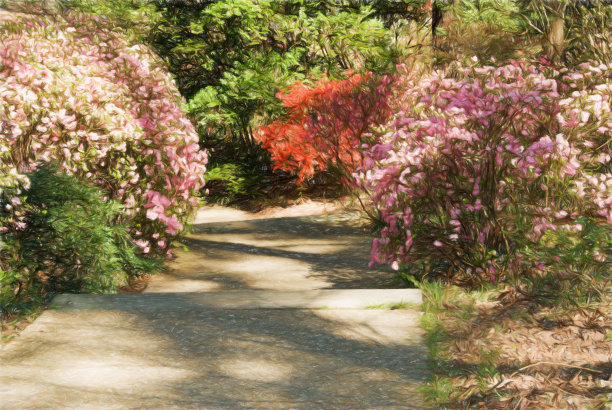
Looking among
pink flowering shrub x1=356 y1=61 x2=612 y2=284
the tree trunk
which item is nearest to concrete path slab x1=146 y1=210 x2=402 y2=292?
pink flowering shrub x1=356 y1=61 x2=612 y2=284

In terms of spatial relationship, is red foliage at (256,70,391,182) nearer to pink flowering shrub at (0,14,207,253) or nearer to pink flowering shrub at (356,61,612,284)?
pink flowering shrub at (0,14,207,253)

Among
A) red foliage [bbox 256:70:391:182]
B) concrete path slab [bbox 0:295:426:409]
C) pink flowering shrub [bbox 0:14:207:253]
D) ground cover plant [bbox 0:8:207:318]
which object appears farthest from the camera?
red foliage [bbox 256:70:391:182]

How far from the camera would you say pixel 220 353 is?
Answer: 15.2ft

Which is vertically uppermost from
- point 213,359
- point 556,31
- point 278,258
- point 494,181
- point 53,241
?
point 556,31

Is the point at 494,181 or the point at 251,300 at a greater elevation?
the point at 494,181

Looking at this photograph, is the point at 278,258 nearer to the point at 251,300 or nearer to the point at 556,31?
the point at 251,300

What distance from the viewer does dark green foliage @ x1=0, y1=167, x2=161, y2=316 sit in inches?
216

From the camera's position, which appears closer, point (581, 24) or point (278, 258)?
point (278, 258)

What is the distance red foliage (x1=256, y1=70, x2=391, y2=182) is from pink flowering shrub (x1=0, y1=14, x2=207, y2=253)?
3.72 metres

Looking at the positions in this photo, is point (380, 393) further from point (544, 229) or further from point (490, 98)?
point (490, 98)

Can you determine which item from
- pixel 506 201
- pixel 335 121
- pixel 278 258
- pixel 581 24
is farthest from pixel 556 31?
pixel 278 258

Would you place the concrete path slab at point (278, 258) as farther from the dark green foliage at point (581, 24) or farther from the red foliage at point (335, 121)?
the dark green foliage at point (581, 24)

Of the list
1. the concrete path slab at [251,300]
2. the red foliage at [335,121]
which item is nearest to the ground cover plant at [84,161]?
the concrete path slab at [251,300]

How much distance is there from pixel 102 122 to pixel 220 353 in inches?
118
